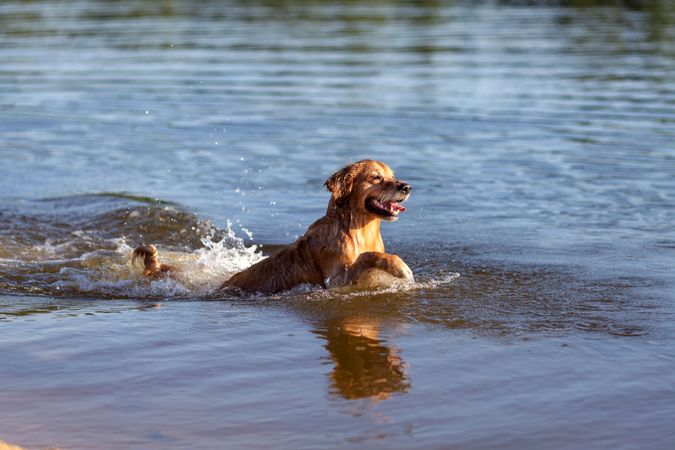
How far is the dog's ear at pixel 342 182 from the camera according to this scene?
8.84 m

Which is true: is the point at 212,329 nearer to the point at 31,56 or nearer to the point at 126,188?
the point at 126,188

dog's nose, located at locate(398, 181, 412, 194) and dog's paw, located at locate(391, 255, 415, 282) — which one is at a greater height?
dog's nose, located at locate(398, 181, 412, 194)

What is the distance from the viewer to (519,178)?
13.8m

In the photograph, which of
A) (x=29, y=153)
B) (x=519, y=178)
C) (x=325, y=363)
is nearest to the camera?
(x=325, y=363)

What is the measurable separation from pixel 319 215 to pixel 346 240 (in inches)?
140

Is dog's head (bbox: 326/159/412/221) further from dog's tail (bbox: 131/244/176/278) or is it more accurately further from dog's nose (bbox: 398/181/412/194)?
dog's tail (bbox: 131/244/176/278)

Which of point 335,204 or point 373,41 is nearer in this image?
point 335,204

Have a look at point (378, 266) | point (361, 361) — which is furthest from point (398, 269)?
point (361, 361)

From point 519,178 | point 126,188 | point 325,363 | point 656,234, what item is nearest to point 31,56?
point 126,188

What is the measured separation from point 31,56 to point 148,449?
72.4 feet

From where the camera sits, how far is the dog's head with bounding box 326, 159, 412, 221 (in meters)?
8.84

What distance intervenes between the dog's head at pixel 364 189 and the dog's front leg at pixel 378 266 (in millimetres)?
379

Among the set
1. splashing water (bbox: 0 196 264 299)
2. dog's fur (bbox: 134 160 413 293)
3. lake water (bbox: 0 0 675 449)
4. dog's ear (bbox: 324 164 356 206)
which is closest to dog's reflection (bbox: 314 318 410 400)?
lake water (bbox: 0 0 675 449)

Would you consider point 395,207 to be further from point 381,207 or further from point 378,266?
point 378,266
